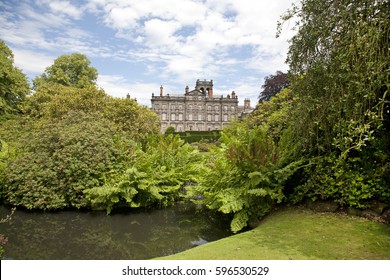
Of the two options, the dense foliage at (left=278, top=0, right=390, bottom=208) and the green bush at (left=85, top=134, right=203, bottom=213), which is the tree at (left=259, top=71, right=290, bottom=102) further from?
the dense foliage at (left=278, top=0, right=390, bottom=208)


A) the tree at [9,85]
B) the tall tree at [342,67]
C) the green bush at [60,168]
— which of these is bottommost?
the green bush at [60,168]

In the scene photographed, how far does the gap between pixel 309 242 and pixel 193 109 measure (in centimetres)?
6091

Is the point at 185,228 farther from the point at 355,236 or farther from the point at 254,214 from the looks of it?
the point at 355,236

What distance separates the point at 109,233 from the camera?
674 centimetres

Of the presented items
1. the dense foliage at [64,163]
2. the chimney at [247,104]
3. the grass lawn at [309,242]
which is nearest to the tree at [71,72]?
the dense foliage at [64,163]

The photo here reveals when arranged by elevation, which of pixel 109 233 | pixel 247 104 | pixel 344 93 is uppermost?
pixel 247 104

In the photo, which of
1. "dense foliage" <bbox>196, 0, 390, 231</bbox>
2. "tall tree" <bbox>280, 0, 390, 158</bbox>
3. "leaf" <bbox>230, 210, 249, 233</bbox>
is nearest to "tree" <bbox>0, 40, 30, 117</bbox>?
"dense foliage" <bbox>196, 0, 390, 231</bbox>

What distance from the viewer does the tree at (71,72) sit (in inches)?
1281

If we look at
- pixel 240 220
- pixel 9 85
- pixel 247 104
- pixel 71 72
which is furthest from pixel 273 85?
pixel 247 104

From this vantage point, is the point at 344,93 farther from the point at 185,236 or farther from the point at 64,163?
the point at 64,163

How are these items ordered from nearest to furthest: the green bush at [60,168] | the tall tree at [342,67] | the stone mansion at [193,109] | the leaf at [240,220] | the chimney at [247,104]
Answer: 1. the tall tree at [342,67]
2. the leaf at [240,220]
3. the green bush at [60,168]
4. the stone mansion at [193,109]
5. the chimney at [247,104]

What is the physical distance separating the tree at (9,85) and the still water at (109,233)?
13629 millimetres

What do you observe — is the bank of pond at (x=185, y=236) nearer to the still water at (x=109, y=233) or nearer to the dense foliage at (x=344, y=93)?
the still water at (x=109, y=233)

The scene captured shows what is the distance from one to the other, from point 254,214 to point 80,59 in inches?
1336
